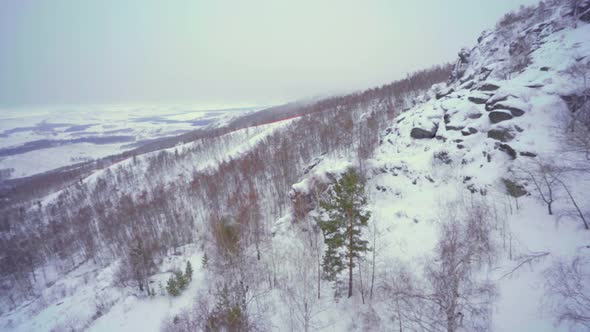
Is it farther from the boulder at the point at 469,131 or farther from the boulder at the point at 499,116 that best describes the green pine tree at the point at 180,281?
the boulder at the point at 499,116

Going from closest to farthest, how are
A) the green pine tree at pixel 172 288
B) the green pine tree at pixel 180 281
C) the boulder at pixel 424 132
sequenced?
the green pine tree at pixel 172 288 → the green pine tree at pixel 180 281 → the boulder at pixel 424 132

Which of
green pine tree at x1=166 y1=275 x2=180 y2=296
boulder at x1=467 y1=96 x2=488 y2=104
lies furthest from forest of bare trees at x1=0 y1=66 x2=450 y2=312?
boulder at x1=467 y1=96 x2=488 y2=104

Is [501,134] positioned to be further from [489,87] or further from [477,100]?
[489,87]

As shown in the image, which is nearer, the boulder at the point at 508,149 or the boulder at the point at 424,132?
the boulder at the point at 508,149

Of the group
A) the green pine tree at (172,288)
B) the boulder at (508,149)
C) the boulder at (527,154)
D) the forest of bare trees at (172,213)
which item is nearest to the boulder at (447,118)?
the boulder at (508,149)

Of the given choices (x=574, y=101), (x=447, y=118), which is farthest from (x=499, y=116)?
(x=447, y=118)

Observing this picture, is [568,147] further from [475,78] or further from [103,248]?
[103,248]
